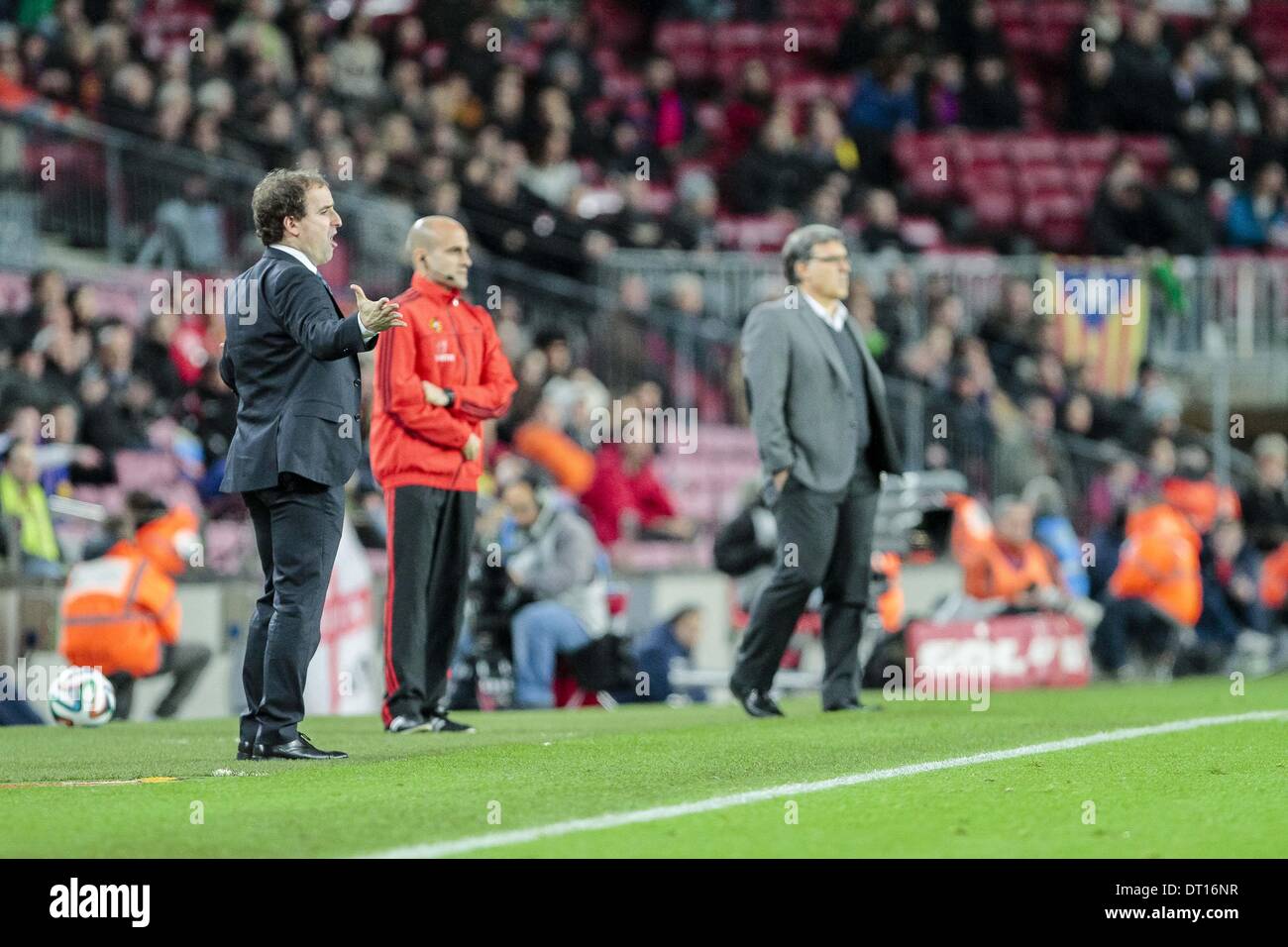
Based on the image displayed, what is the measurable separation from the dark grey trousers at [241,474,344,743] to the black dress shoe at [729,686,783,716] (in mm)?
2699

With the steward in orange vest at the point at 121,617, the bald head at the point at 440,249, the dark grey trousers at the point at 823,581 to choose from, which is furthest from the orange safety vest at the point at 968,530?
the bald head at the point at 440,249

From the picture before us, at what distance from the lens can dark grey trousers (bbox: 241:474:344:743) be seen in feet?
25.4

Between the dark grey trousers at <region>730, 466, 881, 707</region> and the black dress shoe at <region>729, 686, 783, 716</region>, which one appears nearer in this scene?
the dark grey trousers at <region>730, 466, 881, 707</region>

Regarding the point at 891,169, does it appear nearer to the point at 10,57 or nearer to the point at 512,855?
the point at 10,57

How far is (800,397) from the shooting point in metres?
10.0

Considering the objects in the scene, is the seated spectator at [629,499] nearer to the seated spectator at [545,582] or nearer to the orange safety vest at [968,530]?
the orange safety vest at [968,530]

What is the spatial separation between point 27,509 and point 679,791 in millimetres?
7386

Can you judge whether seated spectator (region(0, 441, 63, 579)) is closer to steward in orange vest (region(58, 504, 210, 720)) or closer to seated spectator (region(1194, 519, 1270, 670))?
steward in orange vest (region(58, 504, 210, 720))

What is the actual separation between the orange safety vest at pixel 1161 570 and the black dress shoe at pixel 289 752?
33.5 feet

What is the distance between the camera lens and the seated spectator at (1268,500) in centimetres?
1916

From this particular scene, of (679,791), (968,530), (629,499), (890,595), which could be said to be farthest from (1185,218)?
(679,791)

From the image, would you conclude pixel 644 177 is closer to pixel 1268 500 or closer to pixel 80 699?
pixel 1268 500

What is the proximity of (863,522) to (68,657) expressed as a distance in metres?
4.51

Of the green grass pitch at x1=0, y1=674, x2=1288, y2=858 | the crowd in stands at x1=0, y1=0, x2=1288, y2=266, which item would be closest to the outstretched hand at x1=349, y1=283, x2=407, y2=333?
the green grass pitch at x1=0, y1=674, x2=1288, y2=858
